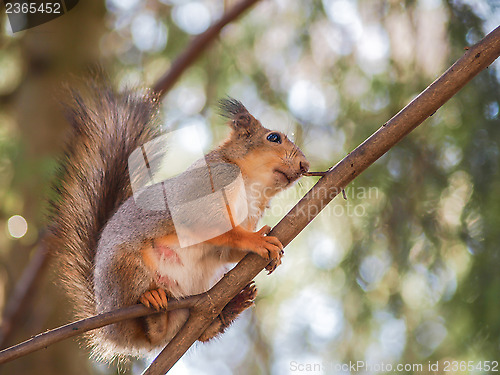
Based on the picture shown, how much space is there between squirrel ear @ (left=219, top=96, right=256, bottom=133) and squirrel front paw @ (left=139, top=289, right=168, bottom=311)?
766 mm

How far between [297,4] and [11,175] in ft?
6.63

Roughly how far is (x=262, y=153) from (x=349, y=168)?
618 mm

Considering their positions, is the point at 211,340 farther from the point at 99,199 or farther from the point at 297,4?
the point at 297,4

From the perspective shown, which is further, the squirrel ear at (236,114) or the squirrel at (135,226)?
the squirrel ear at (236,114)

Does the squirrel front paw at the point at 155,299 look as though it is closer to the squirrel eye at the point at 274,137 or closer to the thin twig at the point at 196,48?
the squirrel eye at the point at 274,137

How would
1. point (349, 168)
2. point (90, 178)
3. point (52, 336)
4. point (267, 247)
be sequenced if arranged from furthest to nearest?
point (90, 178)
point (267, 247)
point (349, 168)
point (52, 336)

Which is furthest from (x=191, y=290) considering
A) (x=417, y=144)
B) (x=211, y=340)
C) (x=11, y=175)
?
(x=11, y=175)

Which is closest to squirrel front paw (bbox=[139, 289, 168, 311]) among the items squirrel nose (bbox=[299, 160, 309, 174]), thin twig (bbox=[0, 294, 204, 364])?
thin twig (bbox=[0, 294, 204, 364])

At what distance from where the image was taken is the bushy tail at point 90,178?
2105mm

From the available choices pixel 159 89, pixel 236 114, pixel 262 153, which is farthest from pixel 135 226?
pixel 159 89

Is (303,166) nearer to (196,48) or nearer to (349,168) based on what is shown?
(349,168)

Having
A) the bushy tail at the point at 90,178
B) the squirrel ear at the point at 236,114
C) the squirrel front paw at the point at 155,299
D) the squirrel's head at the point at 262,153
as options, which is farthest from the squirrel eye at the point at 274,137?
the squirrel front paw at the point at 155,299

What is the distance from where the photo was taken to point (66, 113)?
7.03 ft

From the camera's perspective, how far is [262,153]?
2.04 meters
